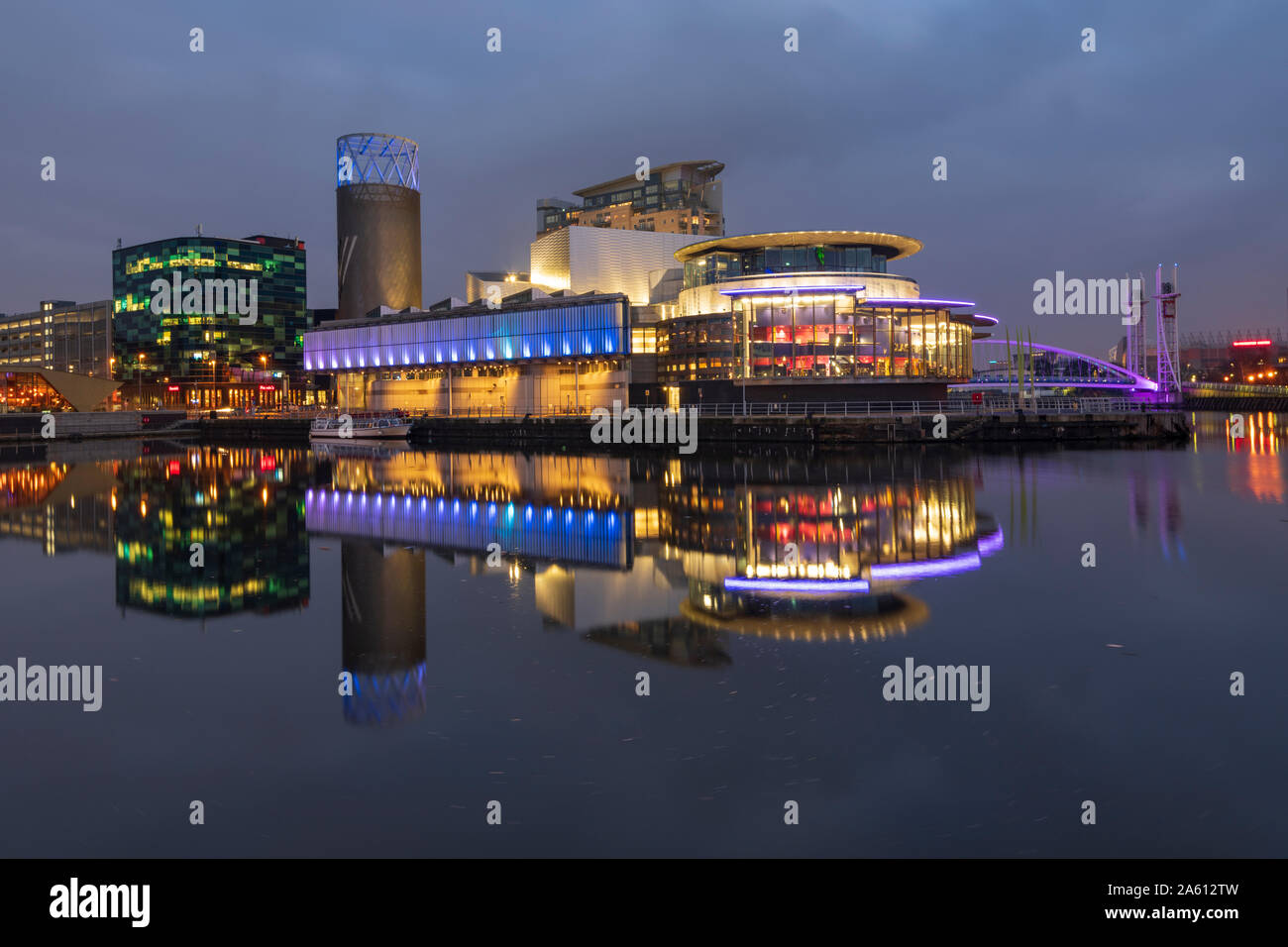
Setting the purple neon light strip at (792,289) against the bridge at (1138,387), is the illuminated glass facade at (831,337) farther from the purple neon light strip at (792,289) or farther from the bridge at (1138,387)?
the bridge at (1138,387)

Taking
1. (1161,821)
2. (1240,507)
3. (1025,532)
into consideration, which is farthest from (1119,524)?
(1161,821)

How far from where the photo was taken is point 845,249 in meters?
83.3

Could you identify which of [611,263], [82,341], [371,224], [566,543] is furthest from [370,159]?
[566,543]

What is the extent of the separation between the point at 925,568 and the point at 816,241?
68.0m

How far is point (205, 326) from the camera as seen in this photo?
180 metres

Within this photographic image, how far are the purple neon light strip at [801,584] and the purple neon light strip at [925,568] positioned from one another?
2.46ft

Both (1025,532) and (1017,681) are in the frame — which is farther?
(1025,532)

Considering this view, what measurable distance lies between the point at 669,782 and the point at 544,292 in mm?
108050

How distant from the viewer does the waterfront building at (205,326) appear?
577 ft

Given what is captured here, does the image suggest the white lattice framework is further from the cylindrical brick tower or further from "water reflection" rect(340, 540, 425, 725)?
"water reflection" rect(340, 540, 425, 725)

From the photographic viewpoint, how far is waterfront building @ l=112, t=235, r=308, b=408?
17588 centimetres

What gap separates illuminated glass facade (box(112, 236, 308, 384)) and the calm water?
166m

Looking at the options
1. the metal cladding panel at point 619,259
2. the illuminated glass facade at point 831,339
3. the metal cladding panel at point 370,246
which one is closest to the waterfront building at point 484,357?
the metal cladding panel at point 619,259
